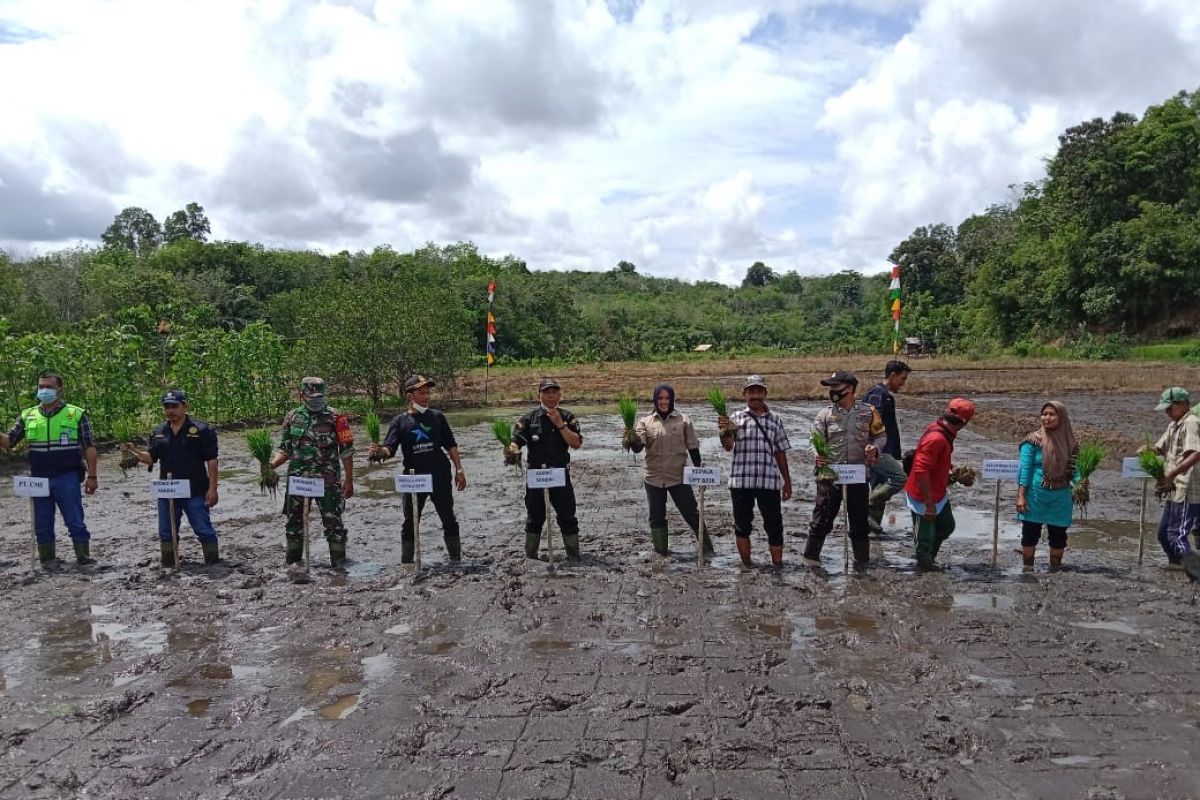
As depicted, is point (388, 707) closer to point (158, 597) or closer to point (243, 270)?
point (158, 597)

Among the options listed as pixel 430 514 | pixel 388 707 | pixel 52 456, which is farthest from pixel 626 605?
pixel 52 456

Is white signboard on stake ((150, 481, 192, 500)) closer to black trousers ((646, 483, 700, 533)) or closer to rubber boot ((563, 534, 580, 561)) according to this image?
rubber boot ((563, 534, 580, 561))

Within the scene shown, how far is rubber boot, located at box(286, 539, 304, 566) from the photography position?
7797 millimetres

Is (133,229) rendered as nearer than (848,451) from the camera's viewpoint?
No

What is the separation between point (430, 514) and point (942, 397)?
20121 mm

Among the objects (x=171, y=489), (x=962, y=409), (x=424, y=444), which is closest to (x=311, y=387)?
(x=424, y=444)

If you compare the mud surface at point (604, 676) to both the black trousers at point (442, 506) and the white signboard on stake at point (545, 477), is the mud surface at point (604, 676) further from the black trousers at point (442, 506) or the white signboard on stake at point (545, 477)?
the white signboard on stake at point (545, 477)

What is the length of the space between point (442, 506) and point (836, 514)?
3.50 metres

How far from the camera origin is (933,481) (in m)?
7.07

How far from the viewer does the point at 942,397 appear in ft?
85.4

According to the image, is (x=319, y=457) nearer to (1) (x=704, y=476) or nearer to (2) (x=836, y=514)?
(1) (x=704, y=476)

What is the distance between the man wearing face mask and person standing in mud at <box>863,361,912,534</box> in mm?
7394

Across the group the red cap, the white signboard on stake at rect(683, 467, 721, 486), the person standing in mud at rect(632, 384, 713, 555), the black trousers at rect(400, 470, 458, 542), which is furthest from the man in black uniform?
the red cap

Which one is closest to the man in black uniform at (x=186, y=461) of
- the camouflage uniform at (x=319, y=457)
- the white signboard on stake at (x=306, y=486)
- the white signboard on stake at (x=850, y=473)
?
the camouflage uniform at (x=319, y=457)
